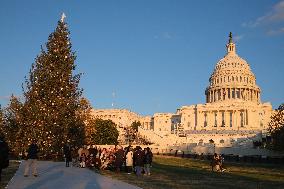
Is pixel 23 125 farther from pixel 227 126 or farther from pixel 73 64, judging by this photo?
pixel 227 126

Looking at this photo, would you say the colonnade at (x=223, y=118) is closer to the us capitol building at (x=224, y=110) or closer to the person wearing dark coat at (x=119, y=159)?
the us capitol building at (x=224, y=110)

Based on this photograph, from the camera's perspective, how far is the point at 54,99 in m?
38.7

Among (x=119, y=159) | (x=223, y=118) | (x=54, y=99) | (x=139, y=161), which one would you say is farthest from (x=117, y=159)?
(x=223, y=118)

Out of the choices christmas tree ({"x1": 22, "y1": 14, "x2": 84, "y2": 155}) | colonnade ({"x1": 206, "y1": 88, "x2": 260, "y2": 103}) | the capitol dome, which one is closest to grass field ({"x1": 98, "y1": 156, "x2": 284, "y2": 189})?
christmas tree ({"x1": 22, "y1": 14, "x2": 84, "y2": 155})

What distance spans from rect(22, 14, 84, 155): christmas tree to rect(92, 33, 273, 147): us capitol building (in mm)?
100271

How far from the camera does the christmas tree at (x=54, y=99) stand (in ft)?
124

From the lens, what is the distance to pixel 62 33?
132 ft

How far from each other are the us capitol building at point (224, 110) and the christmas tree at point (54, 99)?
100m

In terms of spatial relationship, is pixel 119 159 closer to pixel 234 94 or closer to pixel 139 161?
pixel 139 161

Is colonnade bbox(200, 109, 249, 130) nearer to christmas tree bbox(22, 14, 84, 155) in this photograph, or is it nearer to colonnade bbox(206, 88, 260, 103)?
colonnade bbox(206, 88, 260, 103)

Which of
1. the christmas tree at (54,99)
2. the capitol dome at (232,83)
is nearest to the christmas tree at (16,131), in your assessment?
the christmas tree at (54,99)

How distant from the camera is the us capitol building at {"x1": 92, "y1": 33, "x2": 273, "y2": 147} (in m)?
154

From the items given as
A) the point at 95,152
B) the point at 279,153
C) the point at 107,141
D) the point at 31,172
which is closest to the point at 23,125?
the point at 95,152

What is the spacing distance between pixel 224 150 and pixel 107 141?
34.5 metres
